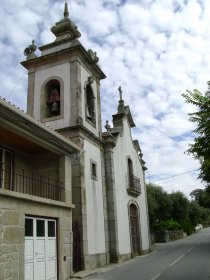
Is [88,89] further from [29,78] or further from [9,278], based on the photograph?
[9,278]

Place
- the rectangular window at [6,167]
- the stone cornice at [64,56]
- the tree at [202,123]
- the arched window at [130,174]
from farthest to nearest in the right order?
1. the arched window at [130,174]
2. the stone cornice at [64,56]
3. the rectangular window at [6,167]
4. the tree at [202,123]

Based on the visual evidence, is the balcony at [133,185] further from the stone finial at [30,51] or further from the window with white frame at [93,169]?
the stone finial at [30,51]

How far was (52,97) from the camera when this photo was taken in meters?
18.2

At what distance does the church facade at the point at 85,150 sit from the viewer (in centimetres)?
1548

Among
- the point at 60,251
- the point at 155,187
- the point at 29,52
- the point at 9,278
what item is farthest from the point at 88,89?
the point at 155,187

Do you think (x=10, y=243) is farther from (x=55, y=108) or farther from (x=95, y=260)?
(x=55, y=108)

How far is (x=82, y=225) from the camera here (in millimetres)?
15117

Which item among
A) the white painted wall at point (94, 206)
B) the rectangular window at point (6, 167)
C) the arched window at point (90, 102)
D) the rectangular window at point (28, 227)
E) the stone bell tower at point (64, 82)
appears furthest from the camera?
the arched window at point (90, 102)

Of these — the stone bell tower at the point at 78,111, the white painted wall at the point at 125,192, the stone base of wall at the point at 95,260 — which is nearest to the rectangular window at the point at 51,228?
the stone bell tower at the point at 78,111

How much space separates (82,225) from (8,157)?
182 inches

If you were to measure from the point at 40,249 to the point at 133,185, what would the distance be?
1191 cm

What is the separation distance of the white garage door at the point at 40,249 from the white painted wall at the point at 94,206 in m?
4.33

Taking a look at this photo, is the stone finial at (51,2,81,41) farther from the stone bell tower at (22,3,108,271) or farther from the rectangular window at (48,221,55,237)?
the rectangular window at (48,221,55,237)

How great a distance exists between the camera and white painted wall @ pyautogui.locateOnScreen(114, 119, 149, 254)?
1932 centimetres
